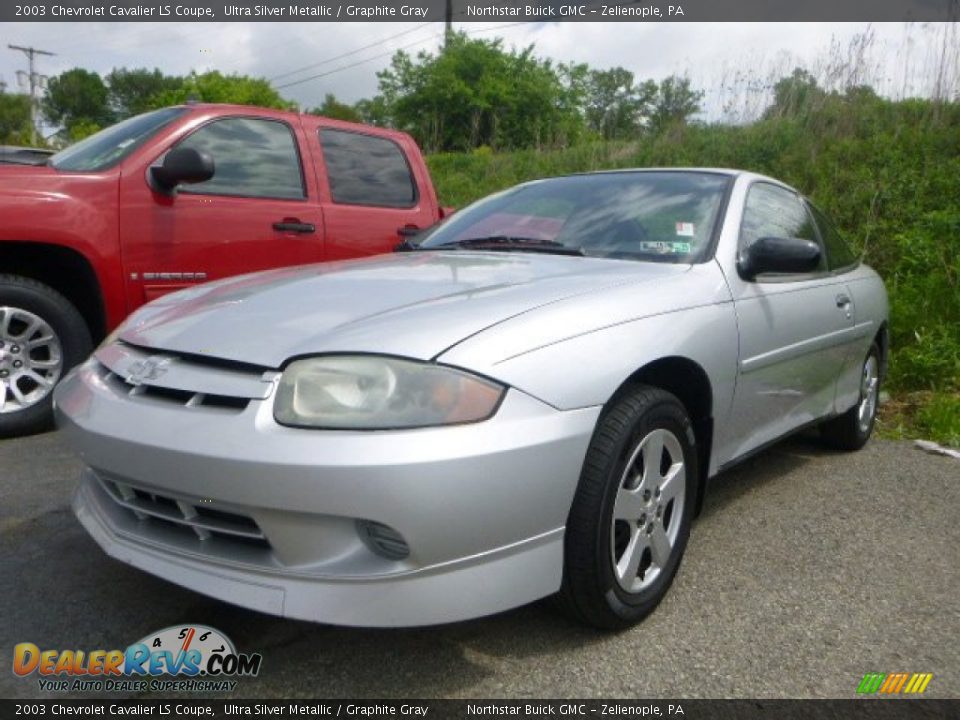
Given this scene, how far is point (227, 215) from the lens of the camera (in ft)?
14.4

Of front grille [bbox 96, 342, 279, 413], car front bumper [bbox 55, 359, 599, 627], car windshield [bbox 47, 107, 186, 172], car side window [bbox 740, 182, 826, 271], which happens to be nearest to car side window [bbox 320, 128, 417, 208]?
car windshield [bbox 47, 107, 186, 172]

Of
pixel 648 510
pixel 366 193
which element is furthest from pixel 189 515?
pixel 366 193

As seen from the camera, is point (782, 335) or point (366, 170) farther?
point (366, 170)

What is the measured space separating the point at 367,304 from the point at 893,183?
762 cm

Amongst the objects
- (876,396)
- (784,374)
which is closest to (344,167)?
(784,374)

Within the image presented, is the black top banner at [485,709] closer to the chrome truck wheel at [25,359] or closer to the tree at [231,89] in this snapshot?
the chrome truck wheel at [25,359]

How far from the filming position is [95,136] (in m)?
4.70

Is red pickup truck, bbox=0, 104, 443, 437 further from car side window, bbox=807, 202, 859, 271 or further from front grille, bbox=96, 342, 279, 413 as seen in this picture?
car side window, bbox=807, 202, 859, 271

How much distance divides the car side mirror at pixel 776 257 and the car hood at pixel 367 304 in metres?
0.32

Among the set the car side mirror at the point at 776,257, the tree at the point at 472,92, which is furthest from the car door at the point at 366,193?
the tree at the point at 472,92

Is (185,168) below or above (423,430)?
above

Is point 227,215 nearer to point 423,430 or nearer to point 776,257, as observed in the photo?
point 776,257

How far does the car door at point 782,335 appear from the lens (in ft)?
9.30

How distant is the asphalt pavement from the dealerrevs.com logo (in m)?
0.04
